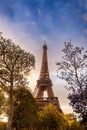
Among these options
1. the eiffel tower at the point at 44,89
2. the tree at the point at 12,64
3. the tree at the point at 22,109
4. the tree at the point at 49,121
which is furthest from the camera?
the eiffel tower at the point at 44,89

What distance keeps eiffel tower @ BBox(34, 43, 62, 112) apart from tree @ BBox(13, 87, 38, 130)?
4394 centimetres

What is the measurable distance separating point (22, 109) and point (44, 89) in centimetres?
5278

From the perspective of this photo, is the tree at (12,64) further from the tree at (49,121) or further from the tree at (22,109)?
the tree at (49,121)

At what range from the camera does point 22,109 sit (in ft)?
176

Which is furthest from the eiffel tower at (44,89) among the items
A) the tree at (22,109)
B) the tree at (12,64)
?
the tree at (12,64)

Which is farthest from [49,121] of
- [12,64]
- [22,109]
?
[12,64]

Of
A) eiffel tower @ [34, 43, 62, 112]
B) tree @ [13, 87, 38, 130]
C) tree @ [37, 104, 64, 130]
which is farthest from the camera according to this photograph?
eiffel tower @ [34, 43, 62, 112]

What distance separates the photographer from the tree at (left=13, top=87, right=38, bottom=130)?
5266 centimetres

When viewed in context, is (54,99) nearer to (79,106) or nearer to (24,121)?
(24,121)

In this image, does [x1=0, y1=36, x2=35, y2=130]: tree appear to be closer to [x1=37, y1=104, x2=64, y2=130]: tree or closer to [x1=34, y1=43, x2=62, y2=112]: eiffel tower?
[x1=37, y1=104, x2=64, y2=130]: tree

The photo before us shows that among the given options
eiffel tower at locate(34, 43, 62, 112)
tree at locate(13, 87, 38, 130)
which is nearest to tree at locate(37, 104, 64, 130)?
tree at locate(13, 87, 38, 130)

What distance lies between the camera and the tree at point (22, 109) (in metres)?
52.7

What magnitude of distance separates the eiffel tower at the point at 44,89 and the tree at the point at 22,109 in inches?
1730

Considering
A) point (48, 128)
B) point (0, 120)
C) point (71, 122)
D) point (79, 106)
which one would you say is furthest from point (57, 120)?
point (79, 106)
